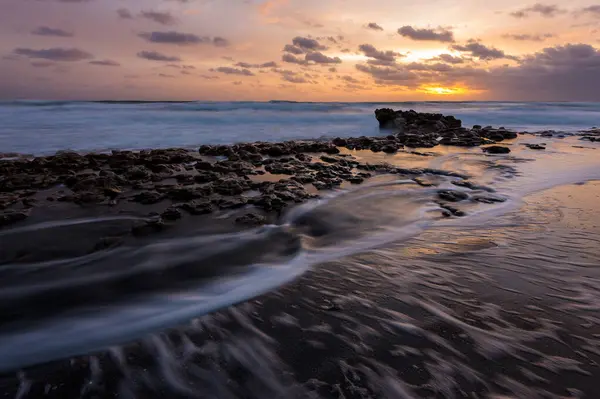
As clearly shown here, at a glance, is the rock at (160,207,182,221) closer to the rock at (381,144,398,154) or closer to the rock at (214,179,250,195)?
the rock at (214,179,250,195)

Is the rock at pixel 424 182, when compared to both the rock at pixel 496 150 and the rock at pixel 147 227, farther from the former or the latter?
the rock at pixel 496 150

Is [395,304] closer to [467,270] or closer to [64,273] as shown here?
[467,270]

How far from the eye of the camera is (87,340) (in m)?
2.63

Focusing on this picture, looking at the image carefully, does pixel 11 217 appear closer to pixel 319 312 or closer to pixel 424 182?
pixel 319 312

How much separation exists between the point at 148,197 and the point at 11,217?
164 centimetres

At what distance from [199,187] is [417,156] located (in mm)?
7016

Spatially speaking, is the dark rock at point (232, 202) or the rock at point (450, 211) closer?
the rock at point (450, 211)

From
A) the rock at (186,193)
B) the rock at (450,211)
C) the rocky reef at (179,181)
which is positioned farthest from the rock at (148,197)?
the rock at (450,211)

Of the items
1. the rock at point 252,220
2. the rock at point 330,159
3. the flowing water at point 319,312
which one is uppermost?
the rock at point 330,159

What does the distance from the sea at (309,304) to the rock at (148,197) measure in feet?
0.58

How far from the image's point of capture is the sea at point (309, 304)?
7.09ft

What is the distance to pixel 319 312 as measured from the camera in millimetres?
2834

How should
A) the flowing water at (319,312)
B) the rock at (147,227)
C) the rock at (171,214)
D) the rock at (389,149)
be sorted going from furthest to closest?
Result: 1. the rock at (389,149)
2. the rock at (171,214)
3. the rock at (147,227)
4. the flowing water at (319,312)

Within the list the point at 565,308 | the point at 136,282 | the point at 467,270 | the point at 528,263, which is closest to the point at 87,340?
the point at 136,282
